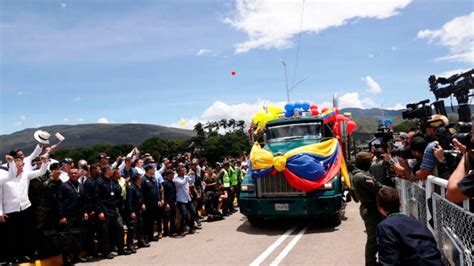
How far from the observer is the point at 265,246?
8.55 metres

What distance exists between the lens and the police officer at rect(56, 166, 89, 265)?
25.6 ft

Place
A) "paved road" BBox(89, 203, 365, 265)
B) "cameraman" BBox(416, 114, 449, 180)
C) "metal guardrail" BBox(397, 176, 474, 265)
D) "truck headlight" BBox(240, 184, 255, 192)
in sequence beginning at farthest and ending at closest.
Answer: "truck headlight" BBox(240, 184, 255, 192)
"paved road" BBox(89, 203, 365, 265)
"cameraman" BBox(416, 114, 449, 180)
"metal guardrail" BBox(397, 176, 474, 265)

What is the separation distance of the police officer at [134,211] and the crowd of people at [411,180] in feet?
16.8

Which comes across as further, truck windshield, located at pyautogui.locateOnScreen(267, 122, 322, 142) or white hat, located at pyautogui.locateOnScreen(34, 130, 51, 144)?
truck windshield, located at pyautogui.locateOnScreen(267, 122, 322, 142)

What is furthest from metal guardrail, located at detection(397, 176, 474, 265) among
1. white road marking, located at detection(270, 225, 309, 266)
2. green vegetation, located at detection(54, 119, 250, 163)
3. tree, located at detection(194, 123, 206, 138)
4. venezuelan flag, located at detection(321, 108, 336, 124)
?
tree, located at detection(194, 123, 206, 138)

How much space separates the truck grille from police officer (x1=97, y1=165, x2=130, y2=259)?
342 cm

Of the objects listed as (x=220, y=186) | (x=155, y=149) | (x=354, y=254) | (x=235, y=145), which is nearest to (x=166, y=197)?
(x=220, y=186)

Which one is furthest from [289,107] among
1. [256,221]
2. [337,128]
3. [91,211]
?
[91,211]

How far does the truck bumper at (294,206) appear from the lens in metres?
9.74

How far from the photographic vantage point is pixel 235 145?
10138 centimetres

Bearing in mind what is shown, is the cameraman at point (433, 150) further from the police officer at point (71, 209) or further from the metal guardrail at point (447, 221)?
the police officer at point (71, 209)

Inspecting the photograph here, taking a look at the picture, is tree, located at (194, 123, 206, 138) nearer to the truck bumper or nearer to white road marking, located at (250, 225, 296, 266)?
the truck bumper

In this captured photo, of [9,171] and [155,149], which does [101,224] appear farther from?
[155,149]

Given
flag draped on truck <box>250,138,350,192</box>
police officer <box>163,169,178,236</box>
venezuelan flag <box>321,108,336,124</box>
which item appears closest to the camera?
flag draped on truck <box>250,138,350,192</box>
